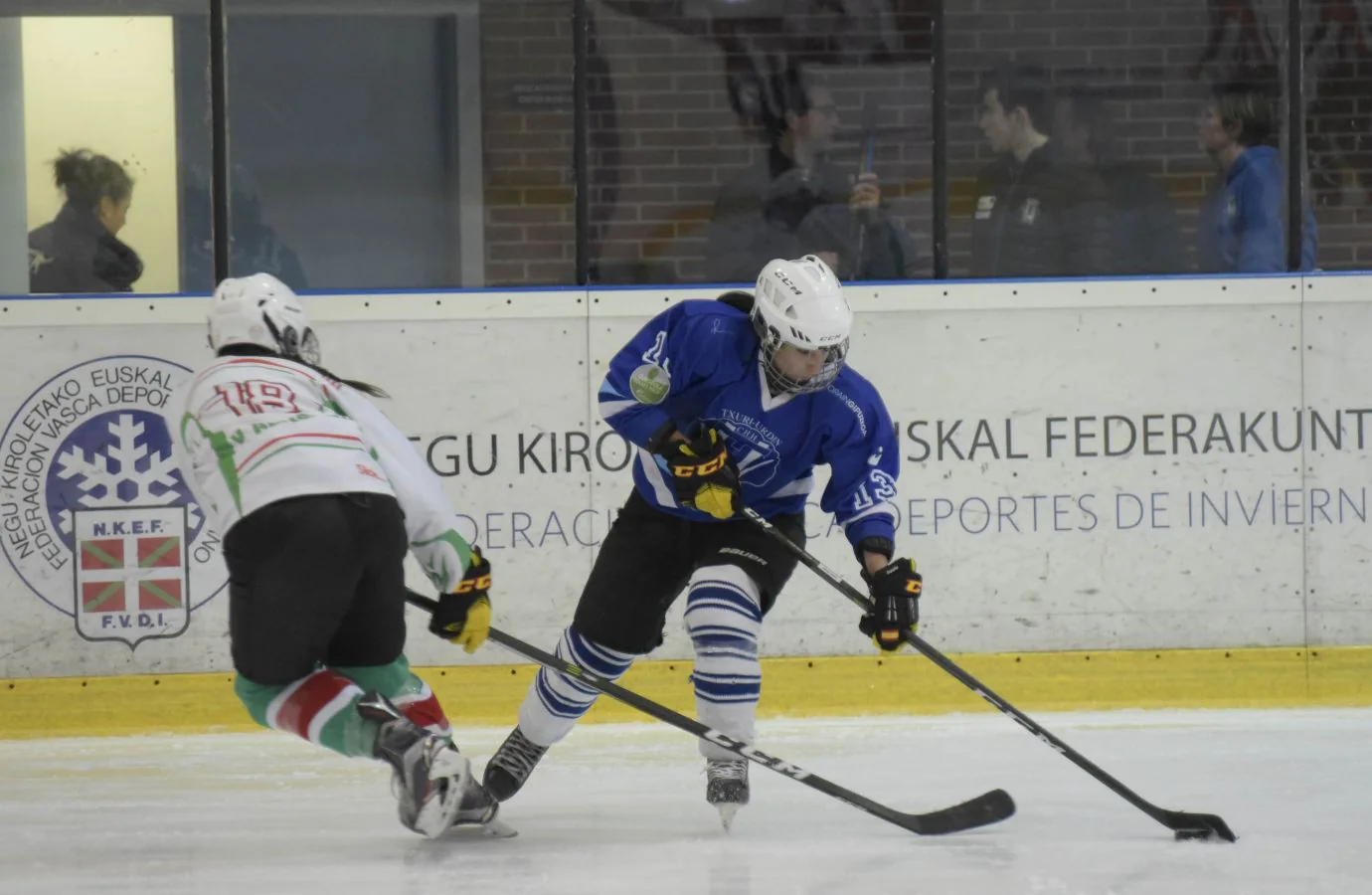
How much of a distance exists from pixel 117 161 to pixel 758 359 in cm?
214

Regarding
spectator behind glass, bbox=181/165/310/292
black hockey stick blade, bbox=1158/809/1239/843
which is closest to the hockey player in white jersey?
black hockey stick blade, bbox=1158/809/1239/843

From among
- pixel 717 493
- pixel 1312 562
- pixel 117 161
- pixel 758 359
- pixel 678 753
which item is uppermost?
pixel 117 161

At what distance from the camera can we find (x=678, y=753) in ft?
13.2

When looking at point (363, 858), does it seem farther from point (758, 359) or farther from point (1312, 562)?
point (1312, 562)

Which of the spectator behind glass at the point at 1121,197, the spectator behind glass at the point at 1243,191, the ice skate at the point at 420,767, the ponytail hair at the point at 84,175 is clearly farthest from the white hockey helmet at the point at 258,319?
the spectator behind glass at the point at 1243,191

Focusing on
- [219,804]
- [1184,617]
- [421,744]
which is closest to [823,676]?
[1184,617]

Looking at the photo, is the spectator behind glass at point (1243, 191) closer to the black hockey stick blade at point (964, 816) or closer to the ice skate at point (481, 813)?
the black hockey stick blade at point (964, 816)

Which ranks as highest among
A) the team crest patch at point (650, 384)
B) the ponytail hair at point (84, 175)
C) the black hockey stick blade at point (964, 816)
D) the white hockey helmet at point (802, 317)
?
the ponytail hair at point (84, 175)

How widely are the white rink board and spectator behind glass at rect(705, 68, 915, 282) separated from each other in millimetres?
170

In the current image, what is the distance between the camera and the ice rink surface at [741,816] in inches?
113

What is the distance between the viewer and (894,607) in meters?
3.15

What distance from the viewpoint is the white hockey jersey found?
2742mm

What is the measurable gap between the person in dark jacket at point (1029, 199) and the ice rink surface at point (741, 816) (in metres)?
1.22

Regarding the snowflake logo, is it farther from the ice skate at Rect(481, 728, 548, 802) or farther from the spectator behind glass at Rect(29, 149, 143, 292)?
the ice skate at Rect(481, 728, 548, 802)
